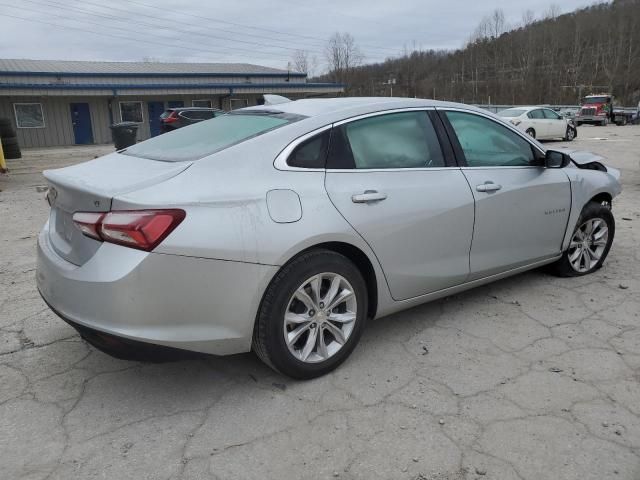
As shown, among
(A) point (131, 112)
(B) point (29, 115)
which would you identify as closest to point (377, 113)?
(B) point (29, 115)

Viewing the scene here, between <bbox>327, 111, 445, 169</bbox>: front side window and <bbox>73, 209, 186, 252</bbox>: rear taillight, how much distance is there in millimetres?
980

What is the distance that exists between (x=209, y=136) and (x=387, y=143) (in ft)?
3.61

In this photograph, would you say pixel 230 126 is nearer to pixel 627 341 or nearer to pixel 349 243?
pixel 349 243

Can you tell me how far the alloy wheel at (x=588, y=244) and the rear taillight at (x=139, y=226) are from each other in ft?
11.3

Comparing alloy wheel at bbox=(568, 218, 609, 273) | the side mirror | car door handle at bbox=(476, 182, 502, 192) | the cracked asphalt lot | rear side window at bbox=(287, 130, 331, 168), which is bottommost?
the cracked asphalt lot

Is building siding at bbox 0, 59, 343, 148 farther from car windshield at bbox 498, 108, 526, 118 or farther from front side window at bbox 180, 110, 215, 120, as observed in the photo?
car windshield at bbox 498, 108, 526, 118

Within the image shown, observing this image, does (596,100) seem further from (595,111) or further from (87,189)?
(87,189)

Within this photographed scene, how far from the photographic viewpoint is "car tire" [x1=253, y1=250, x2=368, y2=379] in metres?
2.61

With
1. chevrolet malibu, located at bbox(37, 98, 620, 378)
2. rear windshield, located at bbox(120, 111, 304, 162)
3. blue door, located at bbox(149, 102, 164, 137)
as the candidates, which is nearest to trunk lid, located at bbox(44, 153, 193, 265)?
chevrolet malibu, located at bbox(37, 98, 620, 378)

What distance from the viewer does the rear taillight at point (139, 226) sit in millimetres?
2303

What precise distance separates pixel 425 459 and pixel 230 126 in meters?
2.22

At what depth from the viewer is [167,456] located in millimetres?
2295

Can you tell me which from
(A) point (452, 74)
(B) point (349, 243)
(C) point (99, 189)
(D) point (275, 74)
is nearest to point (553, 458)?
(B) point (349, 243)

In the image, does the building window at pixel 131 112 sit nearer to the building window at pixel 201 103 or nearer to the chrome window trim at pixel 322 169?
the building window at pixel 201 103
